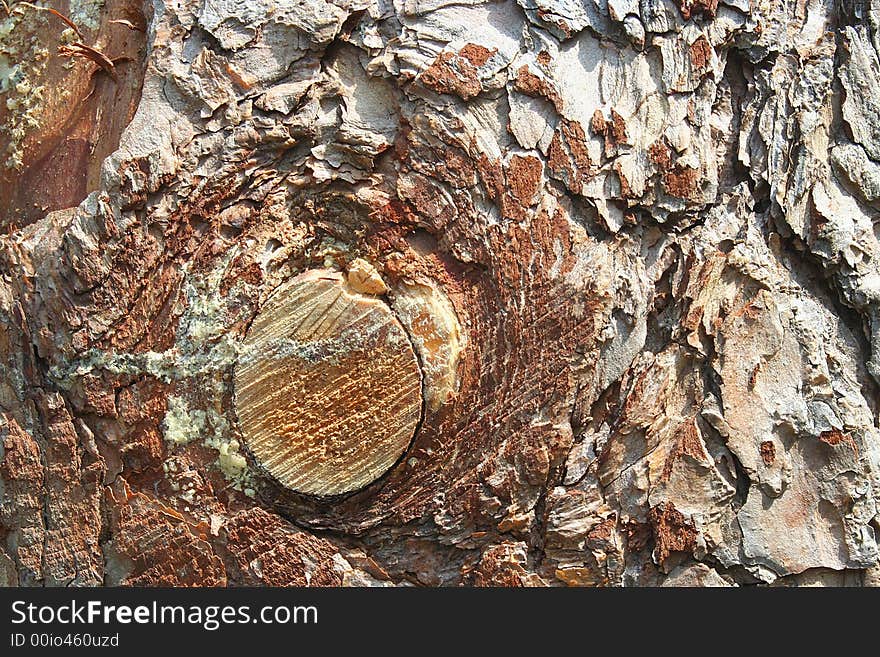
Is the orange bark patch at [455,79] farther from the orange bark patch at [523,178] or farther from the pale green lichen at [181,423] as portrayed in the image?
the pale green lichen at [181,423]

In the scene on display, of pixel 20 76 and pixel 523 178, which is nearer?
pixel 523 178

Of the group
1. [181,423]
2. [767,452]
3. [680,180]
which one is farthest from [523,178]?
[181,423]

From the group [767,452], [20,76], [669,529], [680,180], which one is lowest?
[669,529]

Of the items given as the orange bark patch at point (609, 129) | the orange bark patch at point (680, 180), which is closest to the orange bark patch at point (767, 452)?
the orange bark patch at point (680, 180)

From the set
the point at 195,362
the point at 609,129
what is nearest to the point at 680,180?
the point at 609,129

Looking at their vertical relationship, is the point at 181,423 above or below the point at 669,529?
above

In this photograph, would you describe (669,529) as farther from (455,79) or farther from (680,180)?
(455,79)
